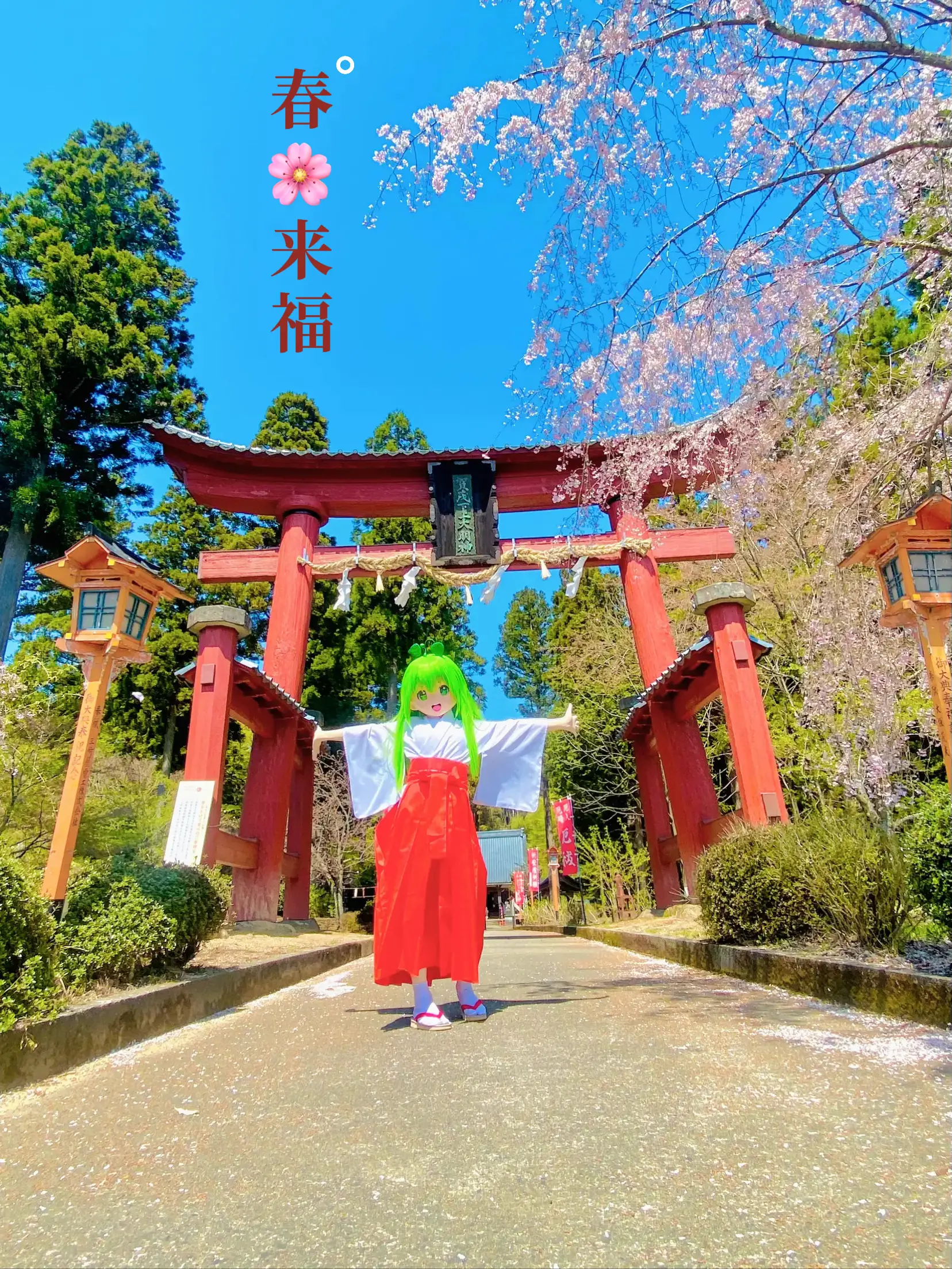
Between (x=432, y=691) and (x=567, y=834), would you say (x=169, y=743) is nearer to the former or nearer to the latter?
(x=567, y=834)

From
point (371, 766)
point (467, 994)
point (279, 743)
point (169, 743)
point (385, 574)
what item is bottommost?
point (467, 994)

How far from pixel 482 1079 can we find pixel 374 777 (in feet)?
6.76

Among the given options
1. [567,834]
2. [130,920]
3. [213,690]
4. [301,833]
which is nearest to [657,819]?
[301,833]

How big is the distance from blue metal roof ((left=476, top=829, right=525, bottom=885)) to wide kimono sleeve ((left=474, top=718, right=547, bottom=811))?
2908 cm

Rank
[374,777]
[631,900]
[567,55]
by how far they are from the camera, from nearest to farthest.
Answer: [567,55] < [374,777] < [631,900]

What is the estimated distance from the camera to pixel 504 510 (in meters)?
11.5

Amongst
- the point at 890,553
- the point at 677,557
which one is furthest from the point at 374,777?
the point at 677,557

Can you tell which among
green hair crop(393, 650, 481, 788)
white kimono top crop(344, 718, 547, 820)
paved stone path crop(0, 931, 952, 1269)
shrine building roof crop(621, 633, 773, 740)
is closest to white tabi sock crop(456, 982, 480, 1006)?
paved stone path crop(0, 931, 952, 1269)

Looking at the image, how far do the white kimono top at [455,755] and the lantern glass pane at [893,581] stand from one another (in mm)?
2286

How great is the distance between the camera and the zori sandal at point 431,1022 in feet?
11.2

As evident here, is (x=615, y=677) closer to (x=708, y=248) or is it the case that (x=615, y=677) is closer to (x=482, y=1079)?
(x=708, y=248)

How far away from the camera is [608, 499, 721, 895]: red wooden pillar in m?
9.12

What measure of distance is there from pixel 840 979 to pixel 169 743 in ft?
62.7

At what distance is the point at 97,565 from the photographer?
15.0 ft
